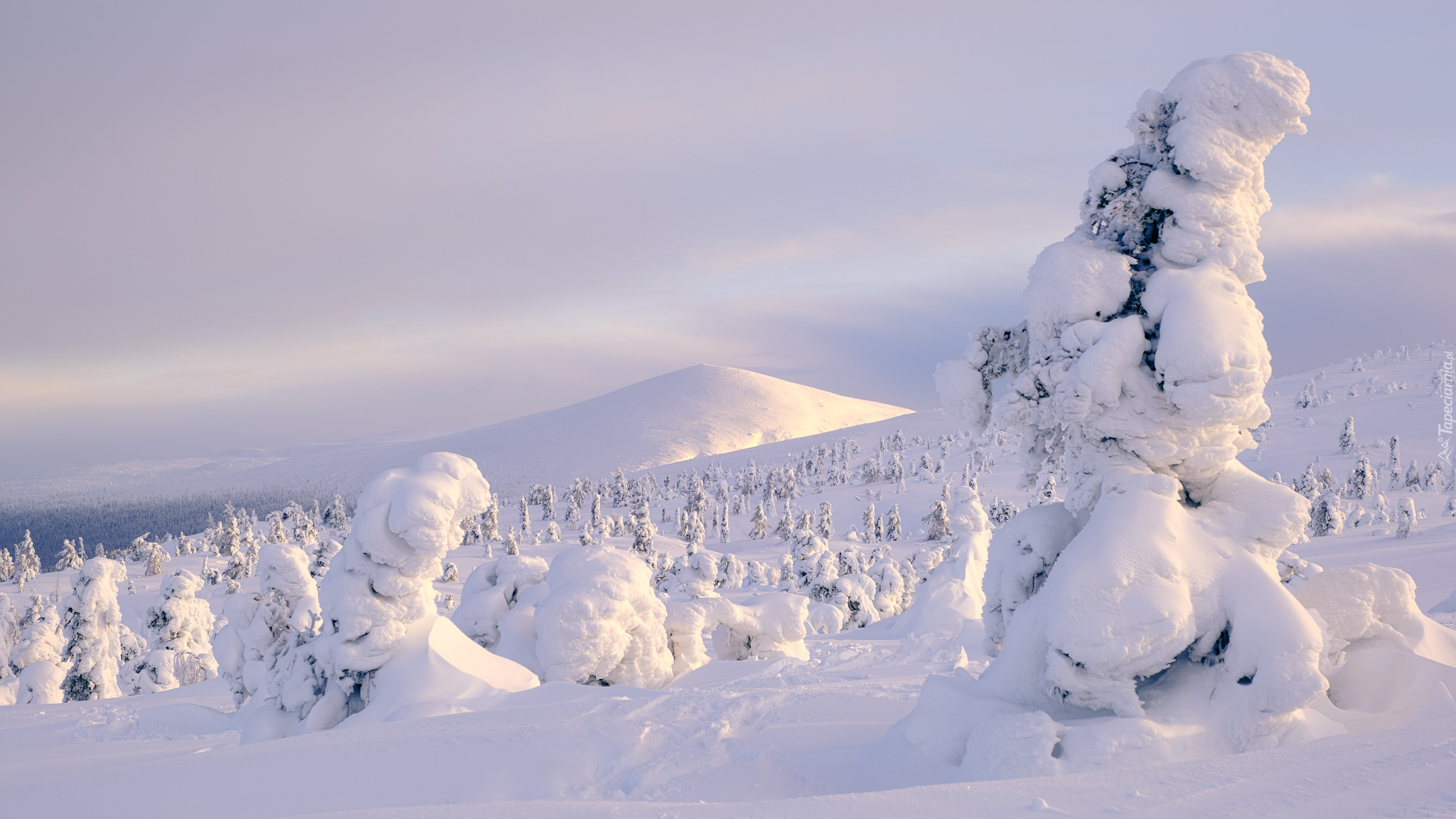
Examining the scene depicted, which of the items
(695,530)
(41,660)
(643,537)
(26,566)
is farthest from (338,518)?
(41,660)

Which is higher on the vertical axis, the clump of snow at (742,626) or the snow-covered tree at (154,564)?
the clump of snow at (742,626)

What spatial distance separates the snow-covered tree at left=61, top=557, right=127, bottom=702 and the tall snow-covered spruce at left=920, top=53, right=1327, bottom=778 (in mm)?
29270

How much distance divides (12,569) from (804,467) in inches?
4056

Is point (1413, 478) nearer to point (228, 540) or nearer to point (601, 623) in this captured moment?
point (601, 623)

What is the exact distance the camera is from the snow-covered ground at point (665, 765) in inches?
168

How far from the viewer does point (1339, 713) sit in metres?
6.49

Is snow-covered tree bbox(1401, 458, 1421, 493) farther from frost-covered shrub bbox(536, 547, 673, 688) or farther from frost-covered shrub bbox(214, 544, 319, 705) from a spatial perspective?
frost-covered shrub bbox(214, 544, 319, 705)

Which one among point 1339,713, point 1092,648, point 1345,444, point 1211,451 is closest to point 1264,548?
point 1211,451

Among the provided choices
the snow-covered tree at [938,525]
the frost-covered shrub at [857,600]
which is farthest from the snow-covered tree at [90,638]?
the snow-covered tree at [938,525]

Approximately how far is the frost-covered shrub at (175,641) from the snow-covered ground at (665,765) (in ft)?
52.9

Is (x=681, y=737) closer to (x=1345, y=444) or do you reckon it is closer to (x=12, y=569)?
(x=1345, y=444)

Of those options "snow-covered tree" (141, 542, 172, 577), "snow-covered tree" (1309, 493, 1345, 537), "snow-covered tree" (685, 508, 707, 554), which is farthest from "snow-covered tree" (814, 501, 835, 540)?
"snow-covered tree" (141, 542, 172, 577)

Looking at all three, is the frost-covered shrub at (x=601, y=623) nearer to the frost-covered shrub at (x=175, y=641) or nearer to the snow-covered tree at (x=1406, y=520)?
the frost-covered shrub at (x=175, y=641)

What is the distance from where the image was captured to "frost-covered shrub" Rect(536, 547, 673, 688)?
499 inches
